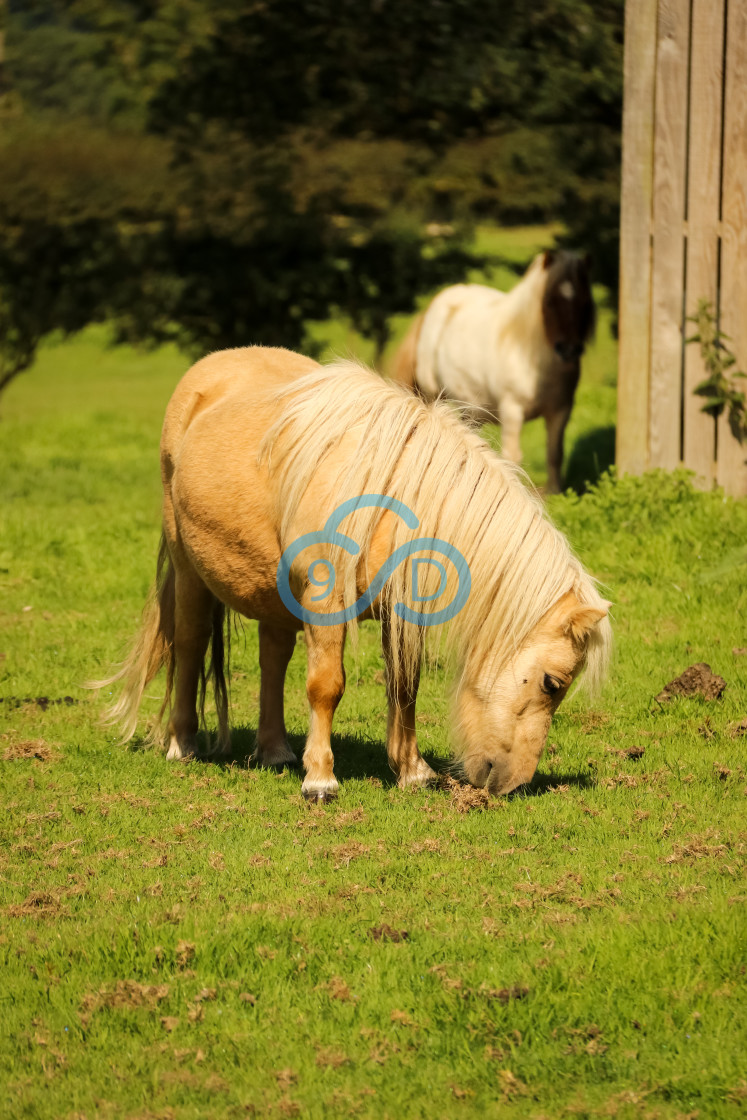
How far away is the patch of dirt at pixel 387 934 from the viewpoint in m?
3.48

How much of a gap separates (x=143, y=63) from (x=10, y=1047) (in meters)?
18.5

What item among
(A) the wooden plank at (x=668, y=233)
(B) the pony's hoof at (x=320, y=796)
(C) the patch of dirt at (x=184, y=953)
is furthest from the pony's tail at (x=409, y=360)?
(C) the patch of dirt at (x=184, y=953)

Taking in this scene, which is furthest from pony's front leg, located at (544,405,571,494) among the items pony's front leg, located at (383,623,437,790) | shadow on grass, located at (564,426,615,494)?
pony's front leg, located at (383,623,437,790)

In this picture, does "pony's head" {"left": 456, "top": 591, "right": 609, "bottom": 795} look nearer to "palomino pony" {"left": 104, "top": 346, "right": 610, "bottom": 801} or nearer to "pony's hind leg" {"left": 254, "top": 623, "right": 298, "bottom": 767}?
"palomino pony" {"left": 104, "top": 346, "right": 610, "bottom": 801}

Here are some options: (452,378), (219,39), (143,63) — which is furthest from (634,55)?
(143,63)

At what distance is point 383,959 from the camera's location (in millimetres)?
3346

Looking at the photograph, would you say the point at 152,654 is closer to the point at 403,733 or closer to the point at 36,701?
the point at 36,701

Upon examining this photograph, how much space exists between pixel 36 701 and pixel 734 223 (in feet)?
17.8

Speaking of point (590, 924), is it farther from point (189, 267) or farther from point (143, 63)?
point (143, 63)

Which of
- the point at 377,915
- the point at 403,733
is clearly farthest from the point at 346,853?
the point at 403,733

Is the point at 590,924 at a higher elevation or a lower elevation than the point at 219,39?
lower

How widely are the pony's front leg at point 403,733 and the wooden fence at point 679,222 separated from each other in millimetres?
4106

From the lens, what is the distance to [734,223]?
7844 mm

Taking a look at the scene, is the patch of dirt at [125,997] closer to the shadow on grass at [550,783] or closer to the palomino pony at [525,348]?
the shadow on grass at [550,783]
